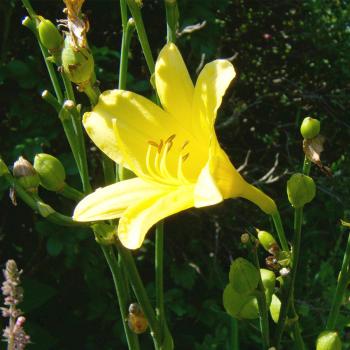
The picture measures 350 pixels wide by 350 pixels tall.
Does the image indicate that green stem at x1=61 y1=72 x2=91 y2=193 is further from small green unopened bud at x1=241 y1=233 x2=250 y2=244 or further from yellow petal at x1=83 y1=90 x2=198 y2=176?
small green unopened bud at x1=241 y1=233 x2=250 y2=244

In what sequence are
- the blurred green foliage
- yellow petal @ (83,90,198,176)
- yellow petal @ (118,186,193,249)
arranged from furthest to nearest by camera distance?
the blurred green foliage, yellow petal @ (83,90,198,176), yellow petal @ (118,186,193,249)

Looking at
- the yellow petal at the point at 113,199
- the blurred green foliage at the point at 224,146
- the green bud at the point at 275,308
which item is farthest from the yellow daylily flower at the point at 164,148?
the blurred green foliage at the point at 224,146

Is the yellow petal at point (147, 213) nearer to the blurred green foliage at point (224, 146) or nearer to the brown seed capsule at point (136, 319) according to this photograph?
the brown seed capsule at point (136, 319)

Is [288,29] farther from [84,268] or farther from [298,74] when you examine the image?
[84,268]

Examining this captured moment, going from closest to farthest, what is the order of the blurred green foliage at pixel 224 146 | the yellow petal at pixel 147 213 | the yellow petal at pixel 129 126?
the yellow petal at pixel 147 213
the yellow petal at pixel 129 126
the blurred green foliage at pixel 224 146

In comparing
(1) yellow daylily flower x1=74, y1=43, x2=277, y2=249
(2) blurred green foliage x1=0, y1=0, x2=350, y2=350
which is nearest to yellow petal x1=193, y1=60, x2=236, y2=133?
(1) yellow daylily flower x1=74, y1=43, x2=277, y2=249

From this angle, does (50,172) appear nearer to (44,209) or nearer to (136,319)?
(44,209)
